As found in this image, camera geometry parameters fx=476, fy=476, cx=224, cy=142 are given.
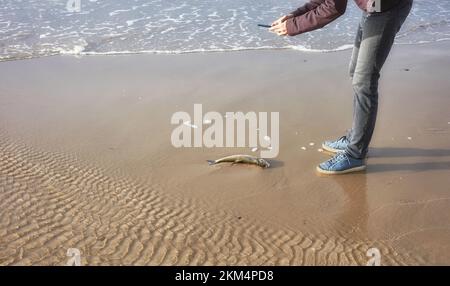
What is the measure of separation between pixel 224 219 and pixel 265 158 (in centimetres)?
108

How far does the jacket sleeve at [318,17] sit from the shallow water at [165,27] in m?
3.79

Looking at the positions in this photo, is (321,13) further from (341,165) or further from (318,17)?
(341,165)

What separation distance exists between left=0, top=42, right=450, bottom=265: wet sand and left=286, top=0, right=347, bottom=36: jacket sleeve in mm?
1151

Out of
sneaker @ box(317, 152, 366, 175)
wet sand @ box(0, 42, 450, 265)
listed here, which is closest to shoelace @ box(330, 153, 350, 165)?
sneaker @ box(317, 152, 366, 175)

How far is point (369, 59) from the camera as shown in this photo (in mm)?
3527

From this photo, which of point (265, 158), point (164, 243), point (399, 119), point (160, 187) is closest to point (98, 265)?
point (164, 243)

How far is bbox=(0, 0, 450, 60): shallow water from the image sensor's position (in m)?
7.50

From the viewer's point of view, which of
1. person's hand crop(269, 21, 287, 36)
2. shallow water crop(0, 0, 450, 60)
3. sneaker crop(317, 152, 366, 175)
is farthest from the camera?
shallow water crop(0, 0, 450, 60)

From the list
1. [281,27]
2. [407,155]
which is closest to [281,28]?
[281,27]

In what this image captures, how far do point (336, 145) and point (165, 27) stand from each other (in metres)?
5.17

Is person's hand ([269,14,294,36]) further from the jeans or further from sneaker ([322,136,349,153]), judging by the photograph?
sneaker ([322,136,349,153])

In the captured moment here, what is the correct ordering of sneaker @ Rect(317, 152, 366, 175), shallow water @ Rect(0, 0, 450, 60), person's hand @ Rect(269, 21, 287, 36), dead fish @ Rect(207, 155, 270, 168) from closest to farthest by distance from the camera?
person's hand @ Rect(269, 21, 287, 36) → sneaker @ Rect(317, 152, 366, 175) → dead fish @ Rect(207, 155, 270, 168) → shallow water @ Rect(0, 0, 450, 60)

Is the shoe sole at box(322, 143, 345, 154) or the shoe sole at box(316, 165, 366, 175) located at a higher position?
the shoe sole at box(322, 143, 345, 154)

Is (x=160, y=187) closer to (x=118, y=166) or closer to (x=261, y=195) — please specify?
(x=118, y=166)
